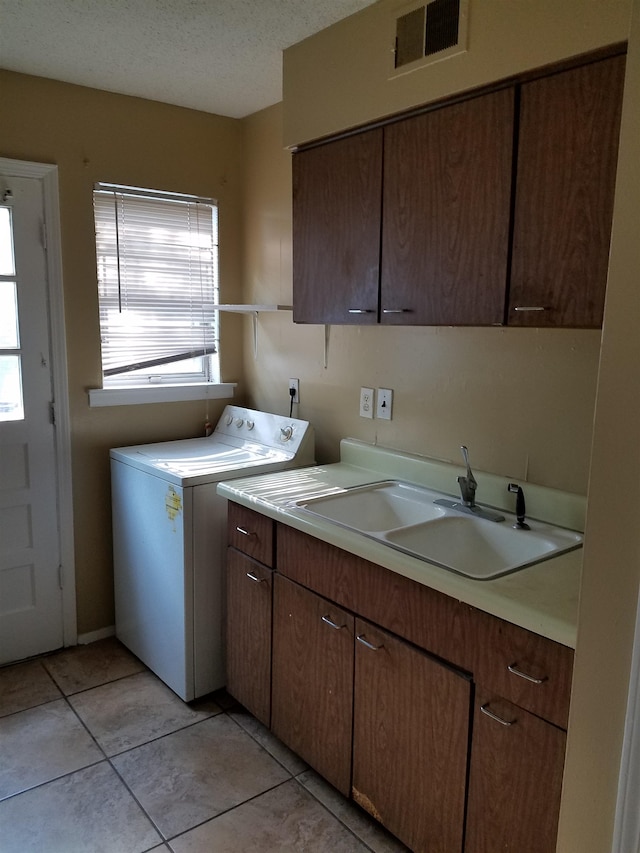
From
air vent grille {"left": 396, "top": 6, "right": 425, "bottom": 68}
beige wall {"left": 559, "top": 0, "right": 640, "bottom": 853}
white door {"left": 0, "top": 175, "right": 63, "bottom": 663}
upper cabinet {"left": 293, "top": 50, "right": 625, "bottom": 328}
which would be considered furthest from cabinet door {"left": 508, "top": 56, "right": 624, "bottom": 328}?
white door {"left": 0, "top": 175, "right": 63, "bottom": 663}

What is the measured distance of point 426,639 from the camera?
65.2 inches

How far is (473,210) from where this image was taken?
1.74m

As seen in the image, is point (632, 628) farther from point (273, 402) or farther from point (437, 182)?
point (273, 402)

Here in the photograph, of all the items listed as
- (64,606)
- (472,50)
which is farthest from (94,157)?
(64,606)

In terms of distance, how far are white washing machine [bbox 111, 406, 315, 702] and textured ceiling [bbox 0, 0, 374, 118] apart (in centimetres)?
143

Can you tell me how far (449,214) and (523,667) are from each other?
1201mm

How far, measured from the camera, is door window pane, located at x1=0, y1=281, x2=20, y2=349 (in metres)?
2.66

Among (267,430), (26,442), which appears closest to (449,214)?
(267,430)

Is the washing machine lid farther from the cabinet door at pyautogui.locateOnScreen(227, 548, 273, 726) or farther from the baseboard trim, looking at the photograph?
the baseboard trim

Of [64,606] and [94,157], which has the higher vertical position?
[94,157]

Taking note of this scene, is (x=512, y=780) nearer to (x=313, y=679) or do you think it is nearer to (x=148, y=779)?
(x=313, y=679)

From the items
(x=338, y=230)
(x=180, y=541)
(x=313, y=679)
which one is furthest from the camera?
(x=180, y=541)

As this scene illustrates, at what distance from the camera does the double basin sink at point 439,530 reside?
71.4 inches

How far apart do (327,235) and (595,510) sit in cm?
150
